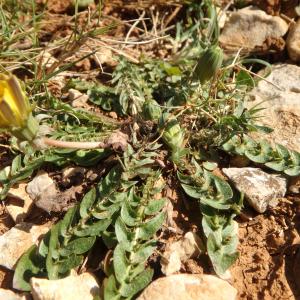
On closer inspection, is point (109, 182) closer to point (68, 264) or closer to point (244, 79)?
point (68, 264)

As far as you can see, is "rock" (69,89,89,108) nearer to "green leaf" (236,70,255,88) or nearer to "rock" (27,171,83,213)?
"rock" (27,171,83,213)

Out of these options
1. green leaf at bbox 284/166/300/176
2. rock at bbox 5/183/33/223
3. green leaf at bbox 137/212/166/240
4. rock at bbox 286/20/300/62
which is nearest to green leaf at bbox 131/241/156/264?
green leaf at bbox 137/212/166/240

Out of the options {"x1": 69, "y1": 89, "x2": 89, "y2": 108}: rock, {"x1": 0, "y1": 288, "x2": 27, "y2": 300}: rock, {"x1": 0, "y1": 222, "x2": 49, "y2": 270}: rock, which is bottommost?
{"x1": 0, "y1": 288, "x2": 27, "y2": 300}: rock

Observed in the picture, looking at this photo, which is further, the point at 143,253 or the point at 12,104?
the point at 143,253

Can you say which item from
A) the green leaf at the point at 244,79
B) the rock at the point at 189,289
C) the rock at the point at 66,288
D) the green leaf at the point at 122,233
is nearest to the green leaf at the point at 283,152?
the green leaf at the point at 244,79

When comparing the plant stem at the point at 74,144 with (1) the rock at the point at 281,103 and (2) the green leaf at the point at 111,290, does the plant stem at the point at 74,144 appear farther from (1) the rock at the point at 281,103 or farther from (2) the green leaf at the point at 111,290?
(1) the rock at the point at 281,103

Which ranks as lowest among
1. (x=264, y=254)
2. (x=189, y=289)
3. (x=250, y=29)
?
(x=264, y=254)

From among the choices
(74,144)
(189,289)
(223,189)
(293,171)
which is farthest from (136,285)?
(293,171)
